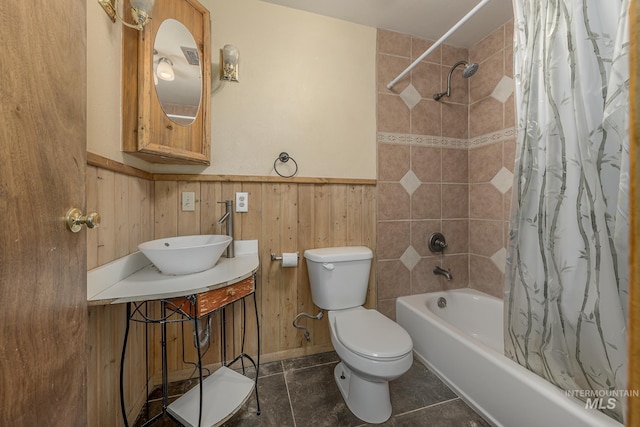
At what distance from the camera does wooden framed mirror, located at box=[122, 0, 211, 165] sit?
108cm

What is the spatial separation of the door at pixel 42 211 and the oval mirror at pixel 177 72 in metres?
0.59

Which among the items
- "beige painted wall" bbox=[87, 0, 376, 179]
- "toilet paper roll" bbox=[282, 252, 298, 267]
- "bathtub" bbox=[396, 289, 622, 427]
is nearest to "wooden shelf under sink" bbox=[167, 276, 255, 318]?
"toilet paper roll" bbox=[282, 252, 298, 267]

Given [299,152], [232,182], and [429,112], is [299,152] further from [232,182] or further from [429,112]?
[429,112]

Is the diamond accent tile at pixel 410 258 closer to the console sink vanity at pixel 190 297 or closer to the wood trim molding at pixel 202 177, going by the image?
the wood trim molding at pixel 202 177

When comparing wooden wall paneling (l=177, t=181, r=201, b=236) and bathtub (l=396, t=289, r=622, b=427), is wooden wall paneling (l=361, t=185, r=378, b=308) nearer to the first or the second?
bathtub (l=396, t=289, r=622, b=427)

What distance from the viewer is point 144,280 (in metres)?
1.01

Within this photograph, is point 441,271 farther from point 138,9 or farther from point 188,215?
point 138,9

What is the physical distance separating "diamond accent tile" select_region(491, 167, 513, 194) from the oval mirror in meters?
2.06

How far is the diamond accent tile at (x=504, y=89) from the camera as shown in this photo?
1668 mm

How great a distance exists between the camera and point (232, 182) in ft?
4.98

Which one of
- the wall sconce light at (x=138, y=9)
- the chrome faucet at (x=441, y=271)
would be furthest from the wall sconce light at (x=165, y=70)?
the chrome faucet at (x=441, y=271)

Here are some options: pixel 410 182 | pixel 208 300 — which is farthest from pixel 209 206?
pixel 410 182

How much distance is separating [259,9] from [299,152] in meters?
0.93

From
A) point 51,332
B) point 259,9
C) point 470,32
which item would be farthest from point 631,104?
point 470,32
